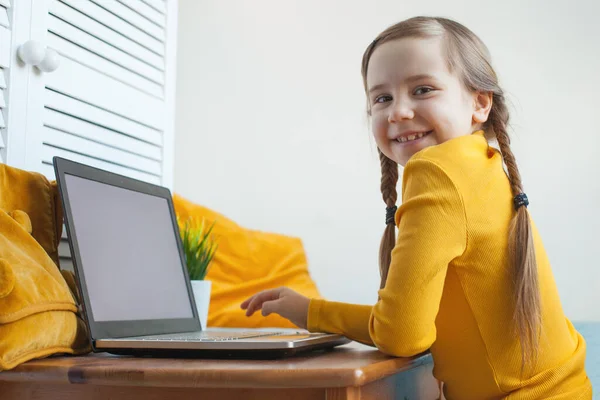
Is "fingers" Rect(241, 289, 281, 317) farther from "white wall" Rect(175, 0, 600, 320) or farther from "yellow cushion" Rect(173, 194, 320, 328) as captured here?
"white wall" Rect(175, 0, 600, 320)

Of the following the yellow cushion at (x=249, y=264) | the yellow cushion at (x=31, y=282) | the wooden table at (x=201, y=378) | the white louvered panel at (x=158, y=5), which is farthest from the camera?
the yellow cushion at (x=249, y=264)

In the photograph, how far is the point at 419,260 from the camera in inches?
32.6

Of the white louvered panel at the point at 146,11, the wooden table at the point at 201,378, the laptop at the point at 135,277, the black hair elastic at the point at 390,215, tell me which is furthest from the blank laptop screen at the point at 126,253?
the white louvered panel at the point at 146,11

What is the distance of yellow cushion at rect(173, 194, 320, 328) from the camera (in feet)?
6.69

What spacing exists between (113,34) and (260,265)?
958 millimetres

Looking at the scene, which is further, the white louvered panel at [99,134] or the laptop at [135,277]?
the white louvered panel at [99,134]

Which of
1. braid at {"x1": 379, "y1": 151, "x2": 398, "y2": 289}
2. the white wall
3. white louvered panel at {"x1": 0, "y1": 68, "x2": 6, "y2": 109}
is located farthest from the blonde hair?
the white wall

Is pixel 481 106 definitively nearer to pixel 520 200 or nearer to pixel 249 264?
pixel 520 200

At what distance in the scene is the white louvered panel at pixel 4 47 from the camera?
1.10m

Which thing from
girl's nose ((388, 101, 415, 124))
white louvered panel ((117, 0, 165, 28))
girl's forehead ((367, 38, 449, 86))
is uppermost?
white louvered panel ((117, 0, 165, 28))

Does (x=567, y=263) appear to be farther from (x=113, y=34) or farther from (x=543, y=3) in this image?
(x=113, y=34)

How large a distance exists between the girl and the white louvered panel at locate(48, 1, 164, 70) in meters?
0.58

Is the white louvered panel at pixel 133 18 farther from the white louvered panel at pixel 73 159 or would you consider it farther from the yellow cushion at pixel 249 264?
the yellow cushion at pixel 249 264

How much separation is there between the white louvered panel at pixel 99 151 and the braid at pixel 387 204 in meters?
0.54
